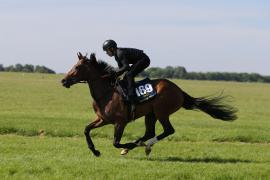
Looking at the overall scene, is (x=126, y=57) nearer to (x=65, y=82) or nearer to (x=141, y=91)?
(x=141, y=91)

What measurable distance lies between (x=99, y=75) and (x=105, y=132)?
6.72 m

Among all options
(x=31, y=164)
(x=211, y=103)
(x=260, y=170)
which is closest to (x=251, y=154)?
(x=211, y=103)

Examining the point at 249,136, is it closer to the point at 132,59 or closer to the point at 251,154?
the point at 251,154

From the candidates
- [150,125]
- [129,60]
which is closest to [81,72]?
[129,60]

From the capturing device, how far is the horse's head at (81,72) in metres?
13.4

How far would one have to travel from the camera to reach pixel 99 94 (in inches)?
534

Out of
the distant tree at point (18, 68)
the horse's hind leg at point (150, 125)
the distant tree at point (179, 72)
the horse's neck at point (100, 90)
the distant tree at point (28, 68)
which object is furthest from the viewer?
the distant tree at point (28, 68)

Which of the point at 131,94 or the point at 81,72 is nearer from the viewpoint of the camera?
the point at 131,94

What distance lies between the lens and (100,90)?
1362 centimetres

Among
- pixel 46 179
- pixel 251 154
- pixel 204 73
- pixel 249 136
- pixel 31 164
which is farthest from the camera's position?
pixel 204 73

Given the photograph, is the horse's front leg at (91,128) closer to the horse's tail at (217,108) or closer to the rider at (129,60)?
the rider at (129,60)

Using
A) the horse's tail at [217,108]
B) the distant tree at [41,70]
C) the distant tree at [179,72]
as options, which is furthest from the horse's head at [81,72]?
the distant tree at [41,70]

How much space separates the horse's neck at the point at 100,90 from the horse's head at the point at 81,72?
0.57 ft

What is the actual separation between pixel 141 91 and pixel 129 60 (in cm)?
80
